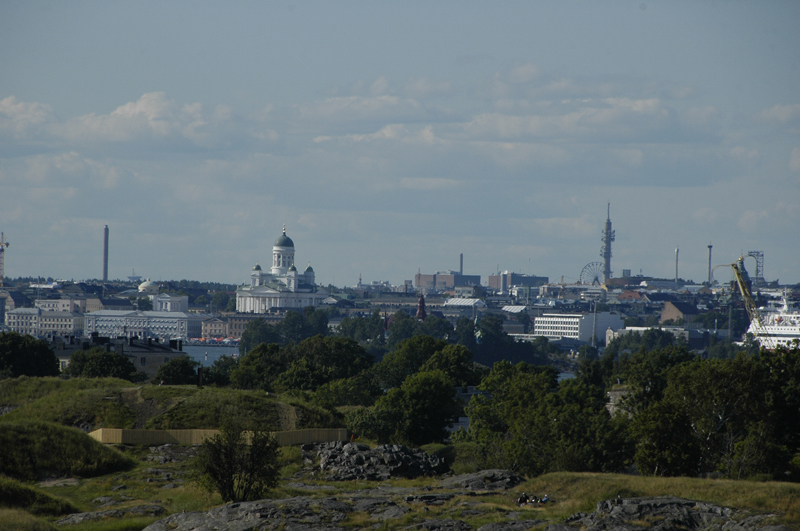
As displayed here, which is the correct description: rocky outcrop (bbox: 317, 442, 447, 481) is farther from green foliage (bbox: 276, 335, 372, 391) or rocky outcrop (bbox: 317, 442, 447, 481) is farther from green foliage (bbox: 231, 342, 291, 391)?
green foliage (bbox: 276, 335, 372, 391)

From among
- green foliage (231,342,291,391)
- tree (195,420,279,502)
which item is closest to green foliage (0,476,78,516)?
tree (195,420,279,502)

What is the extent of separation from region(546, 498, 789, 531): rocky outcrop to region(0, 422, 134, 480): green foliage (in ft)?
59.1

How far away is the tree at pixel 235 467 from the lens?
108 ft

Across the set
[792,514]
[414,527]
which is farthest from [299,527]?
[792,514]

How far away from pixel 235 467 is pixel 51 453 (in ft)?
31.2

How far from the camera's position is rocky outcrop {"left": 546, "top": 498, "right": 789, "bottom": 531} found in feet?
91.5

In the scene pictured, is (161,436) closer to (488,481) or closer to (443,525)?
(488,481)

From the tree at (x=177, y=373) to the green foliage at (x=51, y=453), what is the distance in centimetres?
3229

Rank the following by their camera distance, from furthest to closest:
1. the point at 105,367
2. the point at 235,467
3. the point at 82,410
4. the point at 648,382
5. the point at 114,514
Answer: the point at 105,367 → the point at 648,382 → the point at 82,410 → the point at 235,467 → the point at 114,514

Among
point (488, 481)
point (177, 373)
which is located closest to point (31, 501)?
point (488, 481)

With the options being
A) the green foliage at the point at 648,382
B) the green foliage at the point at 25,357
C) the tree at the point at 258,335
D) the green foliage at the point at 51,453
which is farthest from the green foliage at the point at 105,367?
the tree at the point at 258,335

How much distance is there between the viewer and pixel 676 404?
137 feet

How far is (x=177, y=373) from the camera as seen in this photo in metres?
75.1

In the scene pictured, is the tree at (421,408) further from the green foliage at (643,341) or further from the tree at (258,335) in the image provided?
the green foliage at (643,341)
